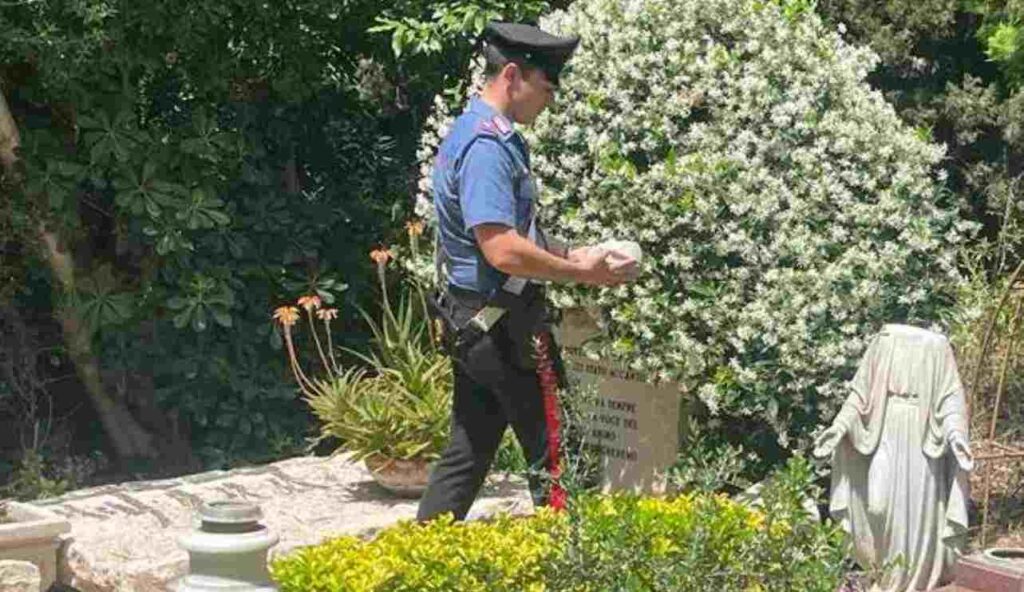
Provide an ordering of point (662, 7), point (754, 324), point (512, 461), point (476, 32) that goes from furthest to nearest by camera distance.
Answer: point (476, 32) < point (512, 461) < point (662, 7) < point (754, 324)

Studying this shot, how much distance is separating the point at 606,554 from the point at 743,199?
2814mm

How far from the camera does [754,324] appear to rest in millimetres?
6977

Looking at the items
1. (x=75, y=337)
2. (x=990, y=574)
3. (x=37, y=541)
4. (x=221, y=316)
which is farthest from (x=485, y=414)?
(x=75, y=337)

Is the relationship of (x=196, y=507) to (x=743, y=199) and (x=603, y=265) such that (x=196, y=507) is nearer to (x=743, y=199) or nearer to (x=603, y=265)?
(x=743, y=199)

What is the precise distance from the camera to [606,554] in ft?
14.7

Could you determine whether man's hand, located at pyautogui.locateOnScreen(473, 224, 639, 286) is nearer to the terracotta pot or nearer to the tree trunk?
the terracotta pot

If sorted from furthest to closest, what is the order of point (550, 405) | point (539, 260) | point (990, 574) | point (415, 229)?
point (415, 229), point (550, 405), point (539, 260), point (990, 574)

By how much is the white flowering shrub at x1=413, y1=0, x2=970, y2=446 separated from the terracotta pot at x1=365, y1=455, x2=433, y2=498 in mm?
935

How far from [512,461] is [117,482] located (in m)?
2.09

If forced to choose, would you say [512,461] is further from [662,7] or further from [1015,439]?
[1015,439]

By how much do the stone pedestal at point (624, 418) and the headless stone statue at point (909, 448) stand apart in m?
1.02

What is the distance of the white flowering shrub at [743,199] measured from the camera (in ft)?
23.0

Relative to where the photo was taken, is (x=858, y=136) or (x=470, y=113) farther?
(x=858, y=136)

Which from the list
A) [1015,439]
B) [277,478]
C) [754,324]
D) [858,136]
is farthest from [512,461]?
[1015,439]
